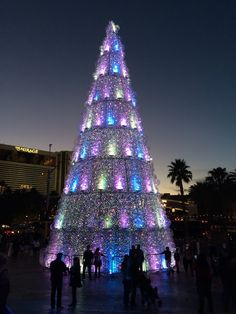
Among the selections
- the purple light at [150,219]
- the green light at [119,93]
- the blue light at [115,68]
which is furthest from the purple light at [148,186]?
the blue light at [115,68]

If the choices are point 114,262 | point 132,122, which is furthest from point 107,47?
point 114,262

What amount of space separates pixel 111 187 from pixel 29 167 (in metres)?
142

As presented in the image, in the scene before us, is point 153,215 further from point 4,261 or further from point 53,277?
point 4,261

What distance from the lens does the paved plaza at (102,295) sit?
882 cm

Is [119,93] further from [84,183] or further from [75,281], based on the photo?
[75,281]

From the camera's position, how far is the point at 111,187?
17641mm

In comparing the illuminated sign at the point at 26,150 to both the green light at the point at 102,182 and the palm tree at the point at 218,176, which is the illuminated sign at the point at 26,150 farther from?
the green light at the point at 102,182

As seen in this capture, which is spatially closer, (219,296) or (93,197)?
(219,296)

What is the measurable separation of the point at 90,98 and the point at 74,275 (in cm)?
1239

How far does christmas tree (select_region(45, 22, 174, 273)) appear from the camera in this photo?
16.9 meters

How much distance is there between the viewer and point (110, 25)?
2178 cm

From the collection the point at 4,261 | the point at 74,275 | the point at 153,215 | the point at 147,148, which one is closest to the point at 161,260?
the point at 153,215

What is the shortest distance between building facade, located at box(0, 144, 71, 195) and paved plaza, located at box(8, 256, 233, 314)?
12853 cm

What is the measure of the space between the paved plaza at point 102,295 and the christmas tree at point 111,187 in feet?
6.10
